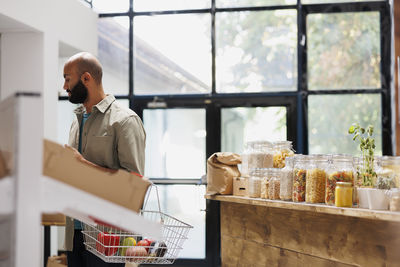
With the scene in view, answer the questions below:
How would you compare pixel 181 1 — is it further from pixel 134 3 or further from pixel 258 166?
pixel 258 166

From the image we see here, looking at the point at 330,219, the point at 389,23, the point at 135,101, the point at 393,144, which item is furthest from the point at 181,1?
the point at 330,219

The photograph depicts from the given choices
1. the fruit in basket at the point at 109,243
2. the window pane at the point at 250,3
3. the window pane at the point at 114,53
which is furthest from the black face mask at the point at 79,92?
the window pane at the point at 250,3

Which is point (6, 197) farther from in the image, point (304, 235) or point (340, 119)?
point (340, 119)

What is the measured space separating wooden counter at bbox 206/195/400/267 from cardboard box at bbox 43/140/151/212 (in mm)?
1194

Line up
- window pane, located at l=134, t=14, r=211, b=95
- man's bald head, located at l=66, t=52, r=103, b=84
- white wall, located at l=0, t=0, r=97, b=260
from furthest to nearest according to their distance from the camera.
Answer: window pane, located at l=134, t=14, r=211, b=95
white wall, located at l=0, t=0, r=97, b=260
man's bald head, located at l=66, t=52, r=103, b=84

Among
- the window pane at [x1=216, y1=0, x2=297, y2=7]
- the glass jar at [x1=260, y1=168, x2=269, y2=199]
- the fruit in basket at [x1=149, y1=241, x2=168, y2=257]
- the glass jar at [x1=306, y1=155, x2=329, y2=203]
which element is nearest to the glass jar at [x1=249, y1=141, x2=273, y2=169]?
the glass jar at [x1=260, y1=168, x2=269, y2=199]

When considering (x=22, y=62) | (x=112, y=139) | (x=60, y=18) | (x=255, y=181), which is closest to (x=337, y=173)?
(x=255, y=181)

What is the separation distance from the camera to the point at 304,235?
2.57 meters

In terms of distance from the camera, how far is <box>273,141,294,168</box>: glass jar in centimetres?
296

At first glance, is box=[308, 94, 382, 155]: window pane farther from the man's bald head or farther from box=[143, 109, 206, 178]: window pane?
the man's bald head

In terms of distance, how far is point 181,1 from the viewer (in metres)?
5.42

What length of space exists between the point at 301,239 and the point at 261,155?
0.58 metres

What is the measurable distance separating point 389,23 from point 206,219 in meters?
2.60

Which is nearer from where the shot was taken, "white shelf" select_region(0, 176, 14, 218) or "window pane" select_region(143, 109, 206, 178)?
"white shelf" select_region(0, 176, 14, 218)
